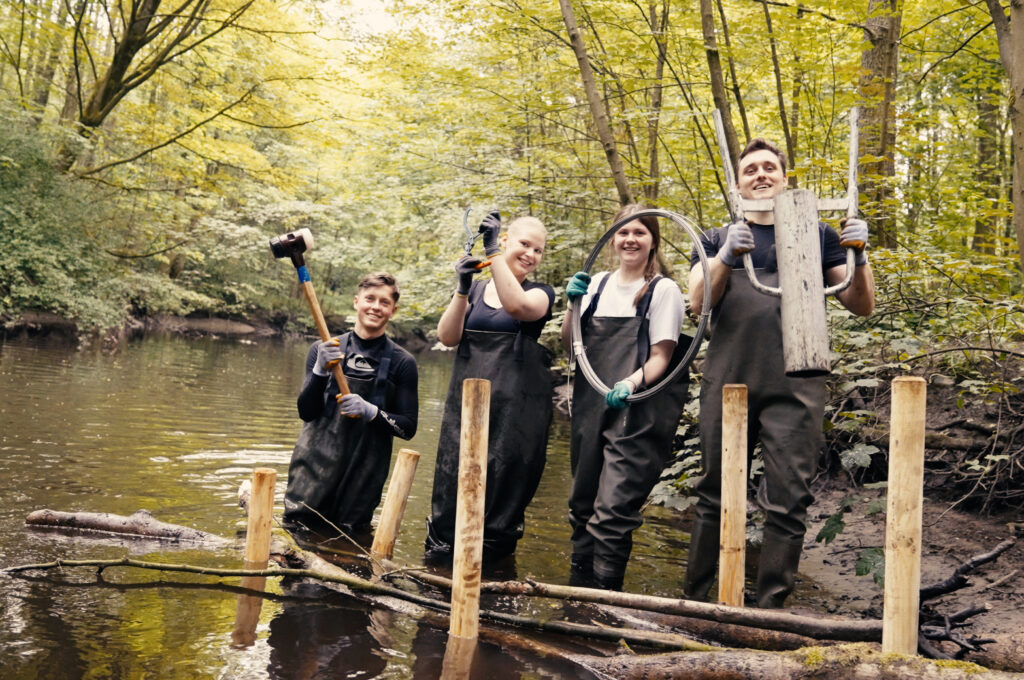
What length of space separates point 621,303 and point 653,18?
20.2 ft

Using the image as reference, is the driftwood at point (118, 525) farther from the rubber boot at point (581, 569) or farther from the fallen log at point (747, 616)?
the fallen log at point (747, 616)

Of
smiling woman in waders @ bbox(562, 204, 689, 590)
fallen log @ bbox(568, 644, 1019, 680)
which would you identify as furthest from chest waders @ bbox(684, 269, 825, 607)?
fallen log @ bbox(568, 644, 1019, 680)

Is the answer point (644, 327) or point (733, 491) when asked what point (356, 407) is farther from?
point (733, 491)

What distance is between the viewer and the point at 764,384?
379cm

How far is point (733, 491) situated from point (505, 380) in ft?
4.66

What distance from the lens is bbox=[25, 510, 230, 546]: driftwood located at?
4.71m

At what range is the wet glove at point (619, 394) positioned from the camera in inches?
157

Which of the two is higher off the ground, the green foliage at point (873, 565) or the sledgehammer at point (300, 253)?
the sledgehammer at point (300, 253)

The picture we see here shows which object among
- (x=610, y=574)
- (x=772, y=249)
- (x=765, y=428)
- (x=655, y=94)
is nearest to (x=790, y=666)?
(x=765, y=428)

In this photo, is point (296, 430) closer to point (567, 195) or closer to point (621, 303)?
point (567, 195)

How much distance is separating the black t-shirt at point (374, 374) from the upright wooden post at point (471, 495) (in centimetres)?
154

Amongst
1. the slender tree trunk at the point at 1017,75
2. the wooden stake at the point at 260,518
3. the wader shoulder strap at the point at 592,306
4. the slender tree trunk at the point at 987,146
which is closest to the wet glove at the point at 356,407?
the wooden stake at the point at 260,518

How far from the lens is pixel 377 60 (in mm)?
13766

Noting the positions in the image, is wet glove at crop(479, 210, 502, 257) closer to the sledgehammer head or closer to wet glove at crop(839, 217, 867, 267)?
the sledgehammer head
